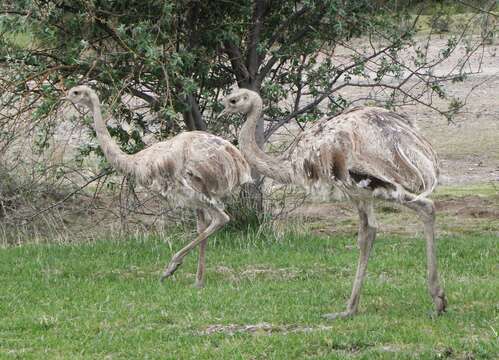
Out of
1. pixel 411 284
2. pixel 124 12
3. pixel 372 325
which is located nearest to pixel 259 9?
pixel 124 12

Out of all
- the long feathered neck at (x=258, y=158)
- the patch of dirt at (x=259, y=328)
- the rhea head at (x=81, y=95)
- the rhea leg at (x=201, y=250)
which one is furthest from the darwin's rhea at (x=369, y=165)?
the rhea head at (x=81, y=95)

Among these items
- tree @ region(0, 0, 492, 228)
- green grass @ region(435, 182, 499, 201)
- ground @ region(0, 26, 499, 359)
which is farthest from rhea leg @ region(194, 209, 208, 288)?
green grass @ region(435, 182, 499, 201)

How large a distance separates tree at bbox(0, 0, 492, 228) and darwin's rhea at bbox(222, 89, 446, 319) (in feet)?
8.22

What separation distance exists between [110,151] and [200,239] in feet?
3.73

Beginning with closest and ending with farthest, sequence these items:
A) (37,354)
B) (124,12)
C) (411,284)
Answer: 1. (37,354)
2. (411,284)
3. (124,12)

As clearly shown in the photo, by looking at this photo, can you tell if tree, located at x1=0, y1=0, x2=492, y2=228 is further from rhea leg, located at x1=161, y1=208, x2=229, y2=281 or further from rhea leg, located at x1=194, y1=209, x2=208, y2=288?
rhea leg, located at x1=161, y1=208, x2=229, y2=281

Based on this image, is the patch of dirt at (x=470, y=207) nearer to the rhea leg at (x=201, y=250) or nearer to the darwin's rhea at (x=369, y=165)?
the rhea leg at (x=201, y=250)

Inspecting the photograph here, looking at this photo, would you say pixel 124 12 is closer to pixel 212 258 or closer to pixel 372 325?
pixel 212 258

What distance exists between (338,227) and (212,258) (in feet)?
8.75

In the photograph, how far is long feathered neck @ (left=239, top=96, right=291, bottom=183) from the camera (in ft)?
25.1

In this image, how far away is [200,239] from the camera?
29.1 ft

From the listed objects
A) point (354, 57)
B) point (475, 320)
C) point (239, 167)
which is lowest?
point (475, 320)

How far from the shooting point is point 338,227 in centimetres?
1189

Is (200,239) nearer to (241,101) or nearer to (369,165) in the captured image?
(241,101)
